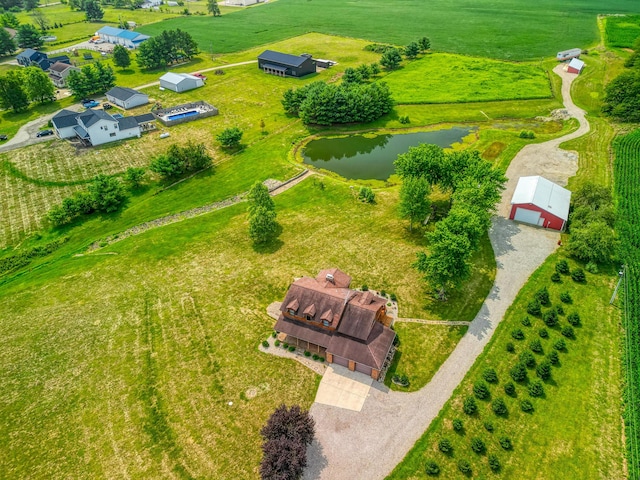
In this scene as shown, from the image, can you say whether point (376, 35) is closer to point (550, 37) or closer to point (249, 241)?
point (550, 37)

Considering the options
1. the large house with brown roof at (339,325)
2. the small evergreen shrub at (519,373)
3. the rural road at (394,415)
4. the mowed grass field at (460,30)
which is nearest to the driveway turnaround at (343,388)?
the rural road at (394,415)

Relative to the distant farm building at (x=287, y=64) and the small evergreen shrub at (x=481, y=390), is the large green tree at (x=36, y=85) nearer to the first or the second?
the distant farm building at (x=287, y=64)

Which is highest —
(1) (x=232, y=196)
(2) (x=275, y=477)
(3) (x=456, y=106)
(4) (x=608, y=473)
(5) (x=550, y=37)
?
(5) (x=550, y=37)

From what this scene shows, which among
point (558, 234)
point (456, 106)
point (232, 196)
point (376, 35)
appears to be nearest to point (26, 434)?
point (232, 196)

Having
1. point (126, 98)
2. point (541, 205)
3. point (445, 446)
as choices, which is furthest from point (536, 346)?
point (126, 98)

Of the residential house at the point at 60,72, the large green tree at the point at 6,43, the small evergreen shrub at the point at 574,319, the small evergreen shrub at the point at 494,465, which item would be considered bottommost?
the small evergreen shrub at the point at 494,465

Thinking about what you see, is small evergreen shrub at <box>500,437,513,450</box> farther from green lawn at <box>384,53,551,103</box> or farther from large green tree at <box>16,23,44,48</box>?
large green tree at <box>16,23,44,48</box>
